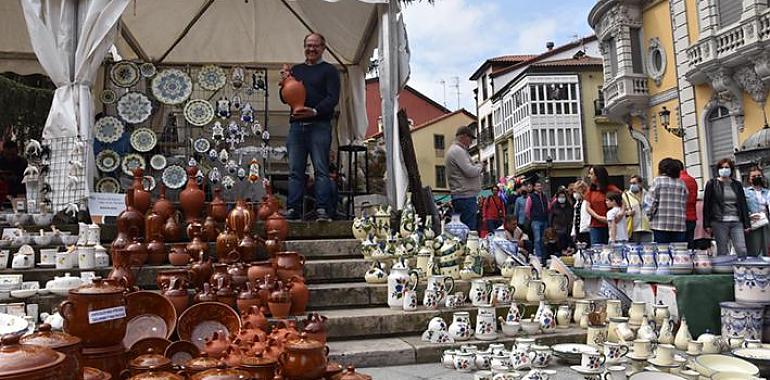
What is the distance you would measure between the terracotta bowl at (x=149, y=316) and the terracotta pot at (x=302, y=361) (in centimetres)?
108

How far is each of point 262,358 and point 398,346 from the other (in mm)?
1397

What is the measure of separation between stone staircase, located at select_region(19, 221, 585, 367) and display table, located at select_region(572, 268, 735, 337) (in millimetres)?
883

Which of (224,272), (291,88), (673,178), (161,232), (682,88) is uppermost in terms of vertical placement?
(682,88)

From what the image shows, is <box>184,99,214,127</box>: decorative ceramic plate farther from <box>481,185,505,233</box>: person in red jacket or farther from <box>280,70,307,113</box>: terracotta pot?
<box>481,185,505,233</box>: person in red jacket

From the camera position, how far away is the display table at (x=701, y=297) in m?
4.10

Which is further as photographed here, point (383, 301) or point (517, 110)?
point (517, 110)

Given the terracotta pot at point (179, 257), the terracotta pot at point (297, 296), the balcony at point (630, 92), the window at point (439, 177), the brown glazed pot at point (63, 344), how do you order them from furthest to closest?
the window at point (439, 177), the balcony at point (630, 92), the terracotta pot at point (179, 257), the terracotta pot at point (297, 296), the brown glazed pot at point (63, 344)

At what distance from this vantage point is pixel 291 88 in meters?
5.24

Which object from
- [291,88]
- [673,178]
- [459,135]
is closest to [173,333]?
[291,88]

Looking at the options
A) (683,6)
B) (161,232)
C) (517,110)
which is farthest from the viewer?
(517,110)

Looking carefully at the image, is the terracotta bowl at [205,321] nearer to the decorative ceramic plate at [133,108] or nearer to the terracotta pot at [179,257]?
the terracotta pot at [179,257]

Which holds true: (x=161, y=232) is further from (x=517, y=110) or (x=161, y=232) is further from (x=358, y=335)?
(x=517, y=110)

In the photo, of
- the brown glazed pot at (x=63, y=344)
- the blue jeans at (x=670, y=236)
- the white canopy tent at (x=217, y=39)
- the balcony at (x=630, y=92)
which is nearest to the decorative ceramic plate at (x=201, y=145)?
the white canopy tent at (x=217, y=39)

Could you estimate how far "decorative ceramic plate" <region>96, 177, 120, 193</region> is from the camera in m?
5.68
